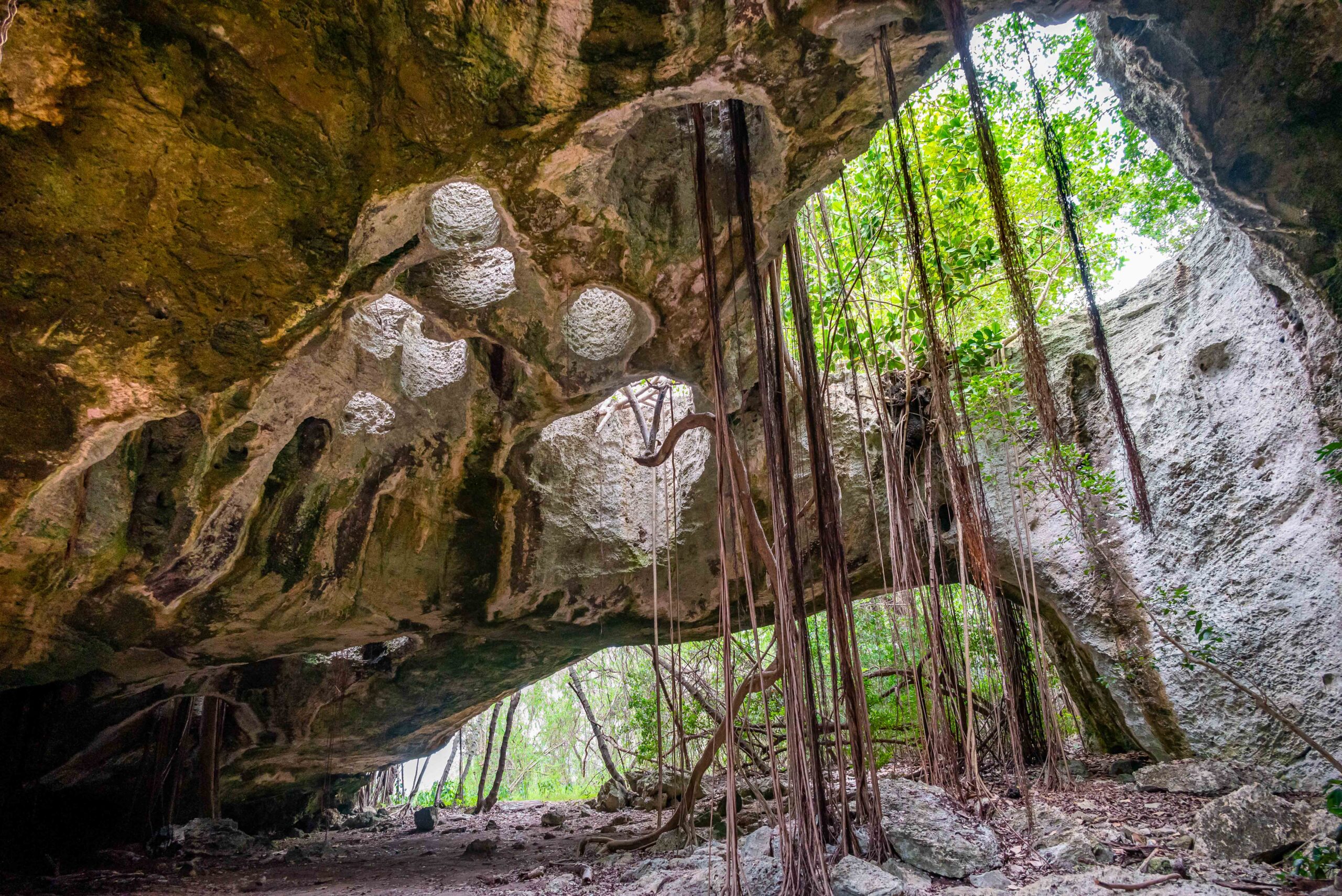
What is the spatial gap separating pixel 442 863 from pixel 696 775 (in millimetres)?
2338

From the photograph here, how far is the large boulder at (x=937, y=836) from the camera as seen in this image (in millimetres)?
2420

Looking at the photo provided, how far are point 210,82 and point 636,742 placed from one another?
8.85 meters

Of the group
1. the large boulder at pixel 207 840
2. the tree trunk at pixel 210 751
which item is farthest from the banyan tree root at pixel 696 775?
the tree trunk at pixel 210 751

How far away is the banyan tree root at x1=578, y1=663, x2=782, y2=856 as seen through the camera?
2.29 meters

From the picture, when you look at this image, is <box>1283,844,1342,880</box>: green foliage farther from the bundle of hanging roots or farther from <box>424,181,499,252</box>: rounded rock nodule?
<box>424,181,499,252</box>: rounded rock nodule

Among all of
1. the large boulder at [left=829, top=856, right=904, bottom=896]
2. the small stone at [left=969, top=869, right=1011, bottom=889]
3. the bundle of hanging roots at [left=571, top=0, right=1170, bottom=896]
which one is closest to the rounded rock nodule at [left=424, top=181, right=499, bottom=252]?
the bundle of hanging roots at [left=571, top=0, right=1170, bottom=896]

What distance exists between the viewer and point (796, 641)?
2.20 meters

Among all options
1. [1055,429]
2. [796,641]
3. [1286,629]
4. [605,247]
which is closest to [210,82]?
[605,247]

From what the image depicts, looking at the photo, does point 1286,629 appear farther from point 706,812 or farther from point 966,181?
point 706,812

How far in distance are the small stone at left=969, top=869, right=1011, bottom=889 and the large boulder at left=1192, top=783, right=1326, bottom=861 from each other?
69 cm

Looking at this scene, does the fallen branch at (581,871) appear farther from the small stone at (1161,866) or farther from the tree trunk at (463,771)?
the tree trunk at (463,771)

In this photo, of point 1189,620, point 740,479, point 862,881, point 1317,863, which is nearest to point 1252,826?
point 1317,863

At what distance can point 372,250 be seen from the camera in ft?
8.09

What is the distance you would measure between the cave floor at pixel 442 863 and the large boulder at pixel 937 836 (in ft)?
0.20
